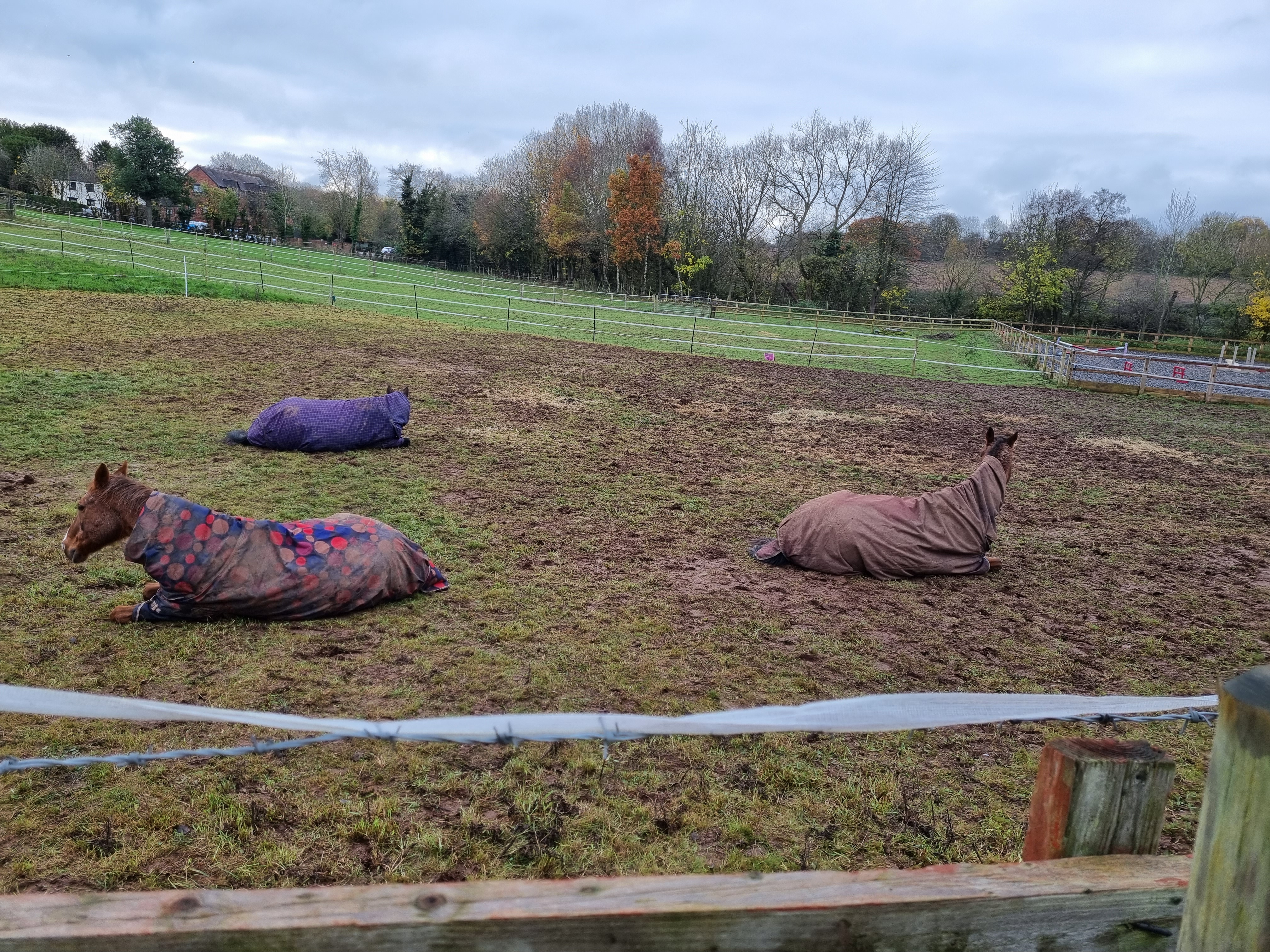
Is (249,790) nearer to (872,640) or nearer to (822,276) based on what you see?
(872,640)

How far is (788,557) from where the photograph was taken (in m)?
6.37

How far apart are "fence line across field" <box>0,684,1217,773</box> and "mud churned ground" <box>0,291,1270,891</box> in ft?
4.09

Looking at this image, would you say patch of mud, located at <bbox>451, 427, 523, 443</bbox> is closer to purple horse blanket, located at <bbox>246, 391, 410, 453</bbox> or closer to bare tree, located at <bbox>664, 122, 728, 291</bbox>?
purple horse blanket, located at <bbox>246, 391, 410, 453</bbox>

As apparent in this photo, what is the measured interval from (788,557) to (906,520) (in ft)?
3.10

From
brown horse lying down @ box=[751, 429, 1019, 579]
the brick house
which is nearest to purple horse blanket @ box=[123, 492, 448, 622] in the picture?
brown horse lying down @ box=[751, 429, 1019, 579]

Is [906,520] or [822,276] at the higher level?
[822,276]

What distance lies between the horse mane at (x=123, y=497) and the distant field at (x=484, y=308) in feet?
56.2

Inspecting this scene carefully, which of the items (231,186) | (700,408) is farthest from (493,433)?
(231,186)

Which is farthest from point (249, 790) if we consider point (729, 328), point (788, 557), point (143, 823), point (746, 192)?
point (746, 192)

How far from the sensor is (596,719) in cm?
163

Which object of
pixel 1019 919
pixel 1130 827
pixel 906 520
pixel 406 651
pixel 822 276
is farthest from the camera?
pixel 822 276

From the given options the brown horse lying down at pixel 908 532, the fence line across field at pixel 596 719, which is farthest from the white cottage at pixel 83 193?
the fence line across field at pixel 596 719

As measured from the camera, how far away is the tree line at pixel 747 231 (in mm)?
47719

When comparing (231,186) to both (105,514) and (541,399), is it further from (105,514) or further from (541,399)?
(105,514)
